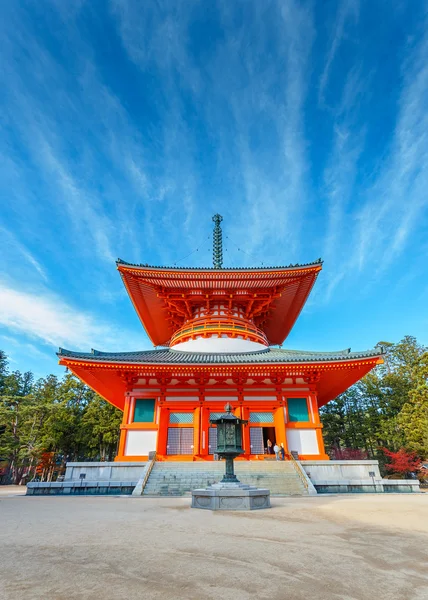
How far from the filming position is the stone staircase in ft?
38.9

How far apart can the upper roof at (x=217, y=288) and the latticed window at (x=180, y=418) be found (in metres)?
7.14

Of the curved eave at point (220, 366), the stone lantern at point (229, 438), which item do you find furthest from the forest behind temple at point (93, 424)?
the stone lantern at point (229, 438)

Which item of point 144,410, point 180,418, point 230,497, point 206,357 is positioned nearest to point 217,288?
point 206,357

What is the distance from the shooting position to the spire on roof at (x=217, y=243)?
28.2 metres

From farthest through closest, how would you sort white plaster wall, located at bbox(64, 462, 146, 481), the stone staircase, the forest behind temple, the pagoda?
the forest behind temple < the pagoda < white plaster wall, located at bbox(64, 462, 146, 481) < the stone staircase

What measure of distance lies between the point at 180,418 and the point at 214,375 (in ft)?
9.24

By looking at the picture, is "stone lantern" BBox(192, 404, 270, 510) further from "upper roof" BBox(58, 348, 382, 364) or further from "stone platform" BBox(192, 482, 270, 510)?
"upper roof" BBox(58, 348, 382, 364)

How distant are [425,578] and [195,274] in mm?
16977

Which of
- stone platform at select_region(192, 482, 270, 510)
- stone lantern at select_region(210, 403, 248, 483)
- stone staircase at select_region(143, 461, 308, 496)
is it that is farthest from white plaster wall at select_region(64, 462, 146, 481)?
stone platform at select_region(192, 482, 270, 510)

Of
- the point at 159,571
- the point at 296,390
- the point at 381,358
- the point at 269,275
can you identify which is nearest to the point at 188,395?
the point at 296,390

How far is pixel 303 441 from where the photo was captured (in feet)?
51.8

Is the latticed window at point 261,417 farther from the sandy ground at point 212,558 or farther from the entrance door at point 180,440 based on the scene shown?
the sandy ground at point 212,558

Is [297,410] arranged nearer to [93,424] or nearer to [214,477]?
[214,477]

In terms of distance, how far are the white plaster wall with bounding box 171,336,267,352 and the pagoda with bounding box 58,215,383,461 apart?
6 centimetres
